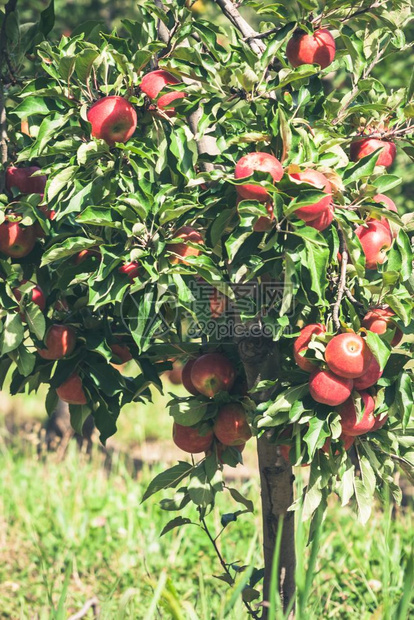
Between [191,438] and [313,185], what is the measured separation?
763mm

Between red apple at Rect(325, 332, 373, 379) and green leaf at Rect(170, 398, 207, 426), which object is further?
green leaf at Rect(170, 398, 207, 426)

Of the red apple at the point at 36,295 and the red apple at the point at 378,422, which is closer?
the red apple at the point at 378,422

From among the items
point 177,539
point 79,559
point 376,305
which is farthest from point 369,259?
point 79,559

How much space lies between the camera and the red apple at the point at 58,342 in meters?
1.72

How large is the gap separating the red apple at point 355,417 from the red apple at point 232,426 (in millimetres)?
274

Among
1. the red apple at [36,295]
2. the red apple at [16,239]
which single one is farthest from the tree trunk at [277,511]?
the red apple at [16,239]

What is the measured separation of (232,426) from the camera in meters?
1.73

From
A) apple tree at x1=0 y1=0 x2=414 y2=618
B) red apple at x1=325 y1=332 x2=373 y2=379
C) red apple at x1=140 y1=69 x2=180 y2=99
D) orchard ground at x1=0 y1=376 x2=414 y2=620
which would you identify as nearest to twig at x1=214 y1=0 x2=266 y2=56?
apple tree at x1=0 y1=0 x2=414 y2=618

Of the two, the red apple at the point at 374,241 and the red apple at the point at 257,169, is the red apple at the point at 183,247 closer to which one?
the red apple at the point at 257,169

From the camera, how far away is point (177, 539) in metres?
3.15

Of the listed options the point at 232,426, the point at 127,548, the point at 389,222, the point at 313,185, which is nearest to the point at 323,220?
the point at 313,185

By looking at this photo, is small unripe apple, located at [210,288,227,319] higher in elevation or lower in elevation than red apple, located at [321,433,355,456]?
higher

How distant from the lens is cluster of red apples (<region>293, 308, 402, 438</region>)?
1422 mm

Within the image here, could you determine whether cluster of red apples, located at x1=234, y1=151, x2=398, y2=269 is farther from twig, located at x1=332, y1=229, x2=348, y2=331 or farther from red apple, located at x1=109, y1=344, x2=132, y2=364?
red apple, located at x1=109, y1=344, x2=132, y2=364
